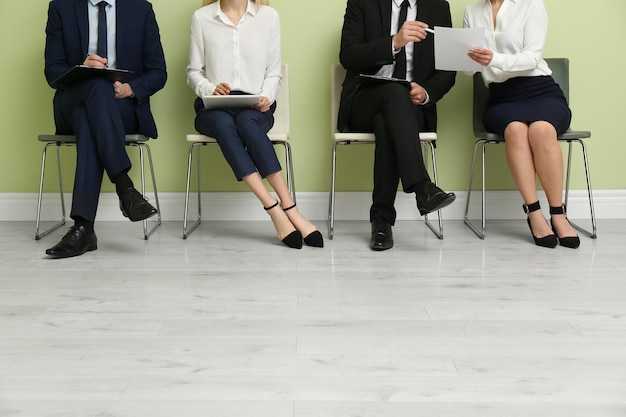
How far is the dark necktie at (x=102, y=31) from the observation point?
3.28 meters

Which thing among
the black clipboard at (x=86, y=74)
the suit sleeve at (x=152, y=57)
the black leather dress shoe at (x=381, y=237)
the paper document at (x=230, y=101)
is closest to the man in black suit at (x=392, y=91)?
the black leather dress shoe at (x=381, y=237)

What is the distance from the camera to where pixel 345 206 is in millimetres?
3697

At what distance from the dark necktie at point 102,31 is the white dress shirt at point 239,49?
0.38m

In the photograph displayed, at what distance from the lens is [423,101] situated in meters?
3.16

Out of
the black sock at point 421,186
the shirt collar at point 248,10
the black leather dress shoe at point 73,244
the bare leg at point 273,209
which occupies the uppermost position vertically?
the shirt collar at point 248,10

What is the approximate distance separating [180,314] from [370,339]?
562 millimetres

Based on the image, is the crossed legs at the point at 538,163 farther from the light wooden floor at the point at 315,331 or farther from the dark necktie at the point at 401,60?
the dark necktie at the point at 401,60

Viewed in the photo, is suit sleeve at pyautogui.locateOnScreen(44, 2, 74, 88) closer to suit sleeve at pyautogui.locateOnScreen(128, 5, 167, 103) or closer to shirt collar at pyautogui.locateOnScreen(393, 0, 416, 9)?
suit sleeve at pyautogui.locateOnScreen(128, 5, 167, 103)

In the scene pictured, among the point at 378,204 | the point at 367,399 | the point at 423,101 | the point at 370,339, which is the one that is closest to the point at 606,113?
the point at 423,101

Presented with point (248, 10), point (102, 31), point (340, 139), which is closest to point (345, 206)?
point (340, 139)

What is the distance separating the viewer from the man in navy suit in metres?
2.90

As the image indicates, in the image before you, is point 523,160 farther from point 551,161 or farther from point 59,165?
point 59,165

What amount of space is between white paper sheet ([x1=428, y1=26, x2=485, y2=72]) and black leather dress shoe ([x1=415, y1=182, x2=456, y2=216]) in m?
0.53

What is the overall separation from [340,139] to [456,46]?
0.61 m
